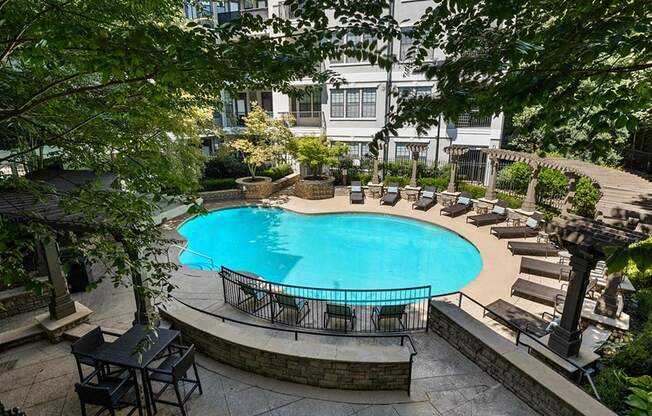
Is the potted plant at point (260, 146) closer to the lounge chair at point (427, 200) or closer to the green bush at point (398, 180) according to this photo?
the green bush at point (398, 180)

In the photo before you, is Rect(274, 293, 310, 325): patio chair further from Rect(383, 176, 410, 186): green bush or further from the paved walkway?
Rect(383, 176, 410, 186): green bush

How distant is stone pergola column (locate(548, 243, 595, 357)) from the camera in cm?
630

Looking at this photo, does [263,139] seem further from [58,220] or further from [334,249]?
[58,220]

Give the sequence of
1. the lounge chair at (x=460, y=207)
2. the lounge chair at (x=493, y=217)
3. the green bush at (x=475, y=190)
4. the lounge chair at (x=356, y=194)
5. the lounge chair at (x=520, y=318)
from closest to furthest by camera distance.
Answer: the lounge chair at (x=520, y=318), the lounge chair at (x=493, y=217), the lounge chair at (x=460, y=207), the green bush at (x=475, y=190), the lounge chair at (x=356, y=194)

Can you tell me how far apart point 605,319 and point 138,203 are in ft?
32.2

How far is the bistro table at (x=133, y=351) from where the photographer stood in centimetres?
527

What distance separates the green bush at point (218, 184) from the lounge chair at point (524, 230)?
14.8 m

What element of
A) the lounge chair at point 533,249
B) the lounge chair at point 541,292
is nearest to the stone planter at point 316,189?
the lounge chair at point 533,249

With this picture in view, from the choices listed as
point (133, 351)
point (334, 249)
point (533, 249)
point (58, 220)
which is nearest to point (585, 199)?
point (533, 249)

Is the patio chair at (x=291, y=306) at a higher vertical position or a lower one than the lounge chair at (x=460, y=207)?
lower

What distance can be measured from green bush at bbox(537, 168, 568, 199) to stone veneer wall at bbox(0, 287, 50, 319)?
19790mm

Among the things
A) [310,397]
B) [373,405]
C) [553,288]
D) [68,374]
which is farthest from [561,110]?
[68,374]

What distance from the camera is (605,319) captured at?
25.4 ft

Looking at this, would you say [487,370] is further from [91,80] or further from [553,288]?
[91,80]
